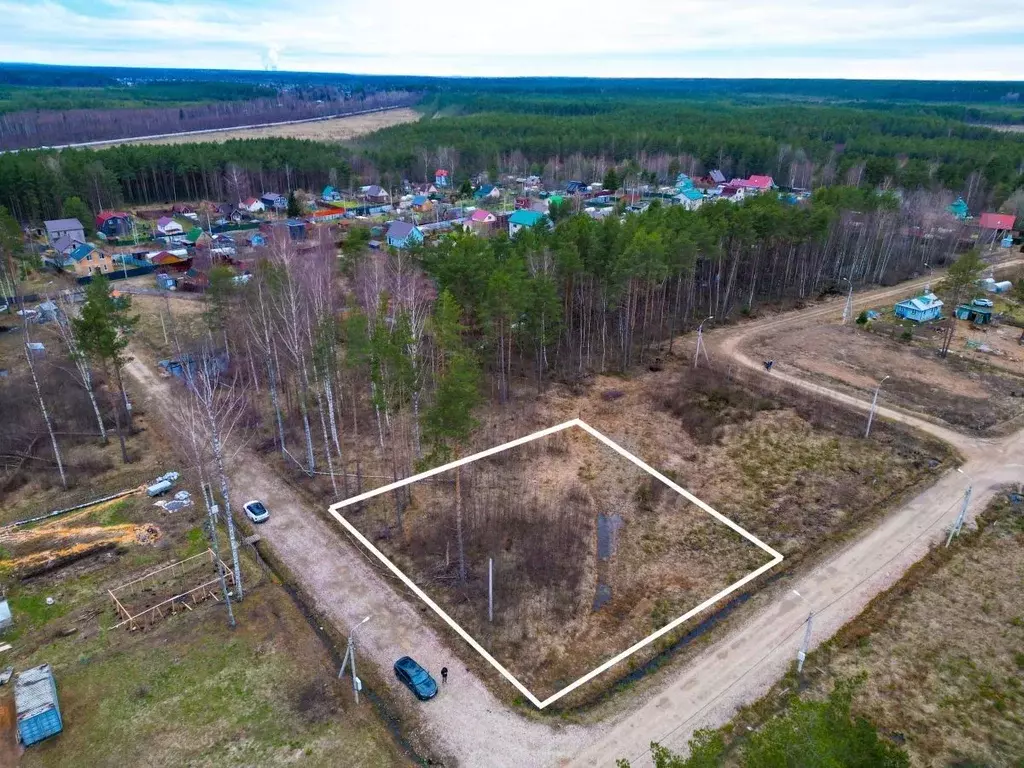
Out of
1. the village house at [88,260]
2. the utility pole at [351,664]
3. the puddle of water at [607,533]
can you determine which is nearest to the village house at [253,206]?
the village house at [88,260]

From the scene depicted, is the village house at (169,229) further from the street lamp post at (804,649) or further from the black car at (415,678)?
the street lamp post at (804,649)

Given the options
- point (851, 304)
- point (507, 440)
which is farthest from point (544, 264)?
point (851, 304)

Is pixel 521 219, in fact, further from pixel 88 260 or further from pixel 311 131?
pixel 311 131

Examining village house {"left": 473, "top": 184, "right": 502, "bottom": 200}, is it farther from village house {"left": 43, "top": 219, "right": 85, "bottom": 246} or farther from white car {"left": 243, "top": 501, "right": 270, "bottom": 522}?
white car {"left": 243, "top": 501, "right": 270, "bottom": 522}

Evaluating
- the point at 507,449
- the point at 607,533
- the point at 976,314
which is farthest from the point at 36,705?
the point at 976,314

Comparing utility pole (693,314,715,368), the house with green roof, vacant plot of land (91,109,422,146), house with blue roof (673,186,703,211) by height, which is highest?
vacant plot of land (91,109,422,146)

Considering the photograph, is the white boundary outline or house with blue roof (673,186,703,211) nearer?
the white boundary outline

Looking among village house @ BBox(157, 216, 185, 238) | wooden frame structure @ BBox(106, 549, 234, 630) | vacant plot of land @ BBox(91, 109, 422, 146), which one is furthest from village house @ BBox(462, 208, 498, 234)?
vacant plot of land @ BBox(91, 109, 422, 146)
